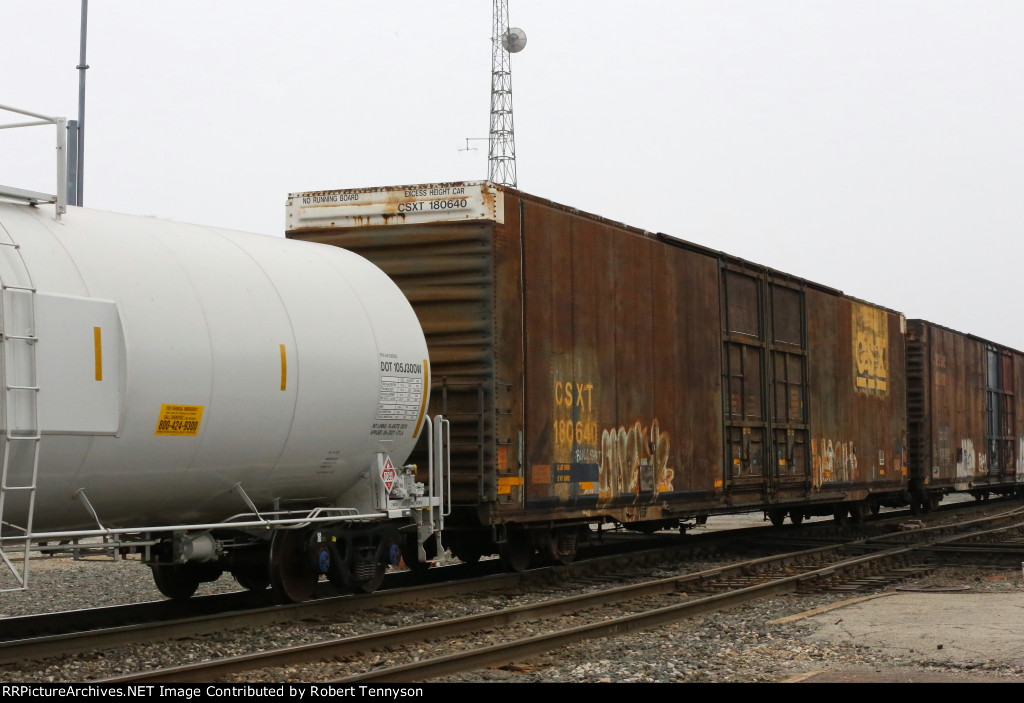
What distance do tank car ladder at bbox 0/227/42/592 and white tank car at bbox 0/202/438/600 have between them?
0.01 m

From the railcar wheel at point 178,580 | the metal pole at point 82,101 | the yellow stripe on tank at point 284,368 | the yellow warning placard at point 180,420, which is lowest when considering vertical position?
the railcar wheel at point 178,580

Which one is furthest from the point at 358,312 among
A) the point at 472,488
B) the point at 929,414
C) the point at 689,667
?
the point at 929,414

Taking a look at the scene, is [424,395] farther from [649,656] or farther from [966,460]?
[966,460]

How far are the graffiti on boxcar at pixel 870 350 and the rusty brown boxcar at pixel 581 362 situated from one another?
2914mm

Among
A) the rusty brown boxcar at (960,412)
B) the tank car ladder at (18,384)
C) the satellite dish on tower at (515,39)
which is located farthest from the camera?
the satellite dish on tower at (515,39)

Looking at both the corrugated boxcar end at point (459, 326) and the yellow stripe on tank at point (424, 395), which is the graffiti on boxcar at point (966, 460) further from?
the yellow stripe on tank at point (424, 395)

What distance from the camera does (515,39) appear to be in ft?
131

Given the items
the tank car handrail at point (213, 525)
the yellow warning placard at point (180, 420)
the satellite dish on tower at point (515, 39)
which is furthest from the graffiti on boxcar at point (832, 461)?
the satellite dish on tower at point (515, 39)

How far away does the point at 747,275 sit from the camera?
1769 cm

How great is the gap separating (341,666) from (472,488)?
3.76 meters

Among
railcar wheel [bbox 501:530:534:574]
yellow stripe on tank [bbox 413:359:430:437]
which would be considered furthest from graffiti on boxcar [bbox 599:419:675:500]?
yellow stripe on tank [bbox 413:359:430:437]

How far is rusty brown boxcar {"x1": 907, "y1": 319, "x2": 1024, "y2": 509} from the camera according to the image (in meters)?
25.4

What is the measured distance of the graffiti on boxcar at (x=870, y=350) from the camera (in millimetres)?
21594

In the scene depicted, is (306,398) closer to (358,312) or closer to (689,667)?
(358,312)
